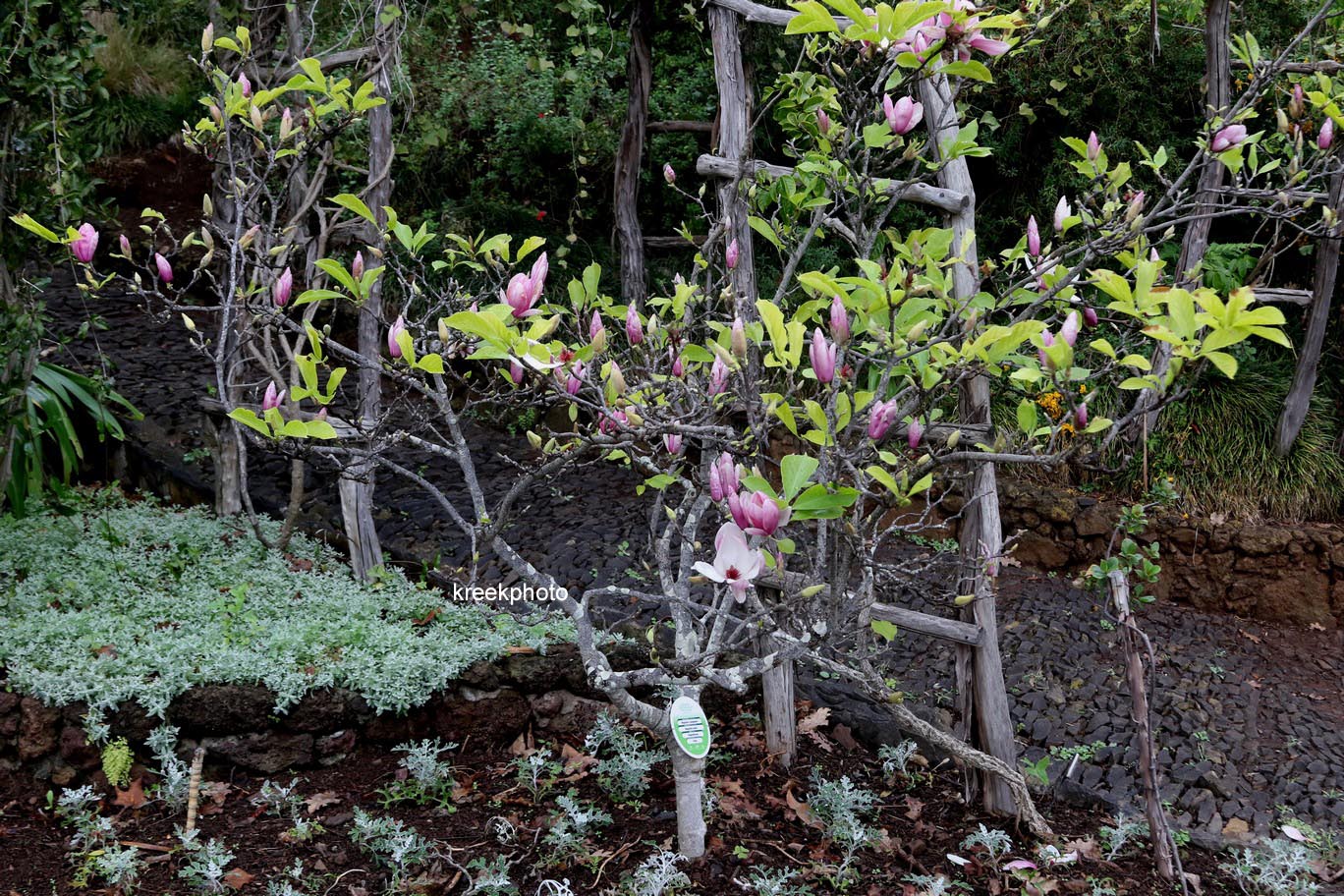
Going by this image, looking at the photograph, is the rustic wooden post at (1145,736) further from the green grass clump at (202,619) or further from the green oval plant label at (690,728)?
the green grass clump at (202,619)

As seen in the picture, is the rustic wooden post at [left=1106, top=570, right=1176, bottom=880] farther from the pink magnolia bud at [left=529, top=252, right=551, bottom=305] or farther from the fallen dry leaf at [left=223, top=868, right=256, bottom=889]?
the fallen dry leaf at [left=223, top=868, right=256, bottom=889]

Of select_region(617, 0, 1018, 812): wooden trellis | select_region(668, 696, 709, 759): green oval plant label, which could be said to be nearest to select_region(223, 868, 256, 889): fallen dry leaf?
select_region(668, 696, 709, 759): green oval plant label

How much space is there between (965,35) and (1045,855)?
5.93 feet

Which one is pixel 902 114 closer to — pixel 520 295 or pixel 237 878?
pixel 520 295

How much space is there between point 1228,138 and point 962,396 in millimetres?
807

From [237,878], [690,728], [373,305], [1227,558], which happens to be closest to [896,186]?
[690,728]

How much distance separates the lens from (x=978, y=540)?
2582 millimetres

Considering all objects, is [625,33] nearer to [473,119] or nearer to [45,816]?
[473,119]

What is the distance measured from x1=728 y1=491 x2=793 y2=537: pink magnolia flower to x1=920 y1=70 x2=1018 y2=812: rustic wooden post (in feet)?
3.85

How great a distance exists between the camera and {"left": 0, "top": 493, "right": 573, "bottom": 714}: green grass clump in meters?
2.75

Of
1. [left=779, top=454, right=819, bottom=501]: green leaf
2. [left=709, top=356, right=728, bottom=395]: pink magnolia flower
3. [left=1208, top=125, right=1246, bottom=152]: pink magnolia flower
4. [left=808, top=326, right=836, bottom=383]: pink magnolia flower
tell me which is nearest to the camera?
[left=779, top=454, right=819, bottom=501]: green leaf

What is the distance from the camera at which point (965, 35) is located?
1763mm

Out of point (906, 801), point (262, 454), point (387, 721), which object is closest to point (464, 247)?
point (387, 721)

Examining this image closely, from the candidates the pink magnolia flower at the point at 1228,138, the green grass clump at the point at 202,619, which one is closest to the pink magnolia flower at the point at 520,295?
the pink magnolia flower at the point at 1228,138
